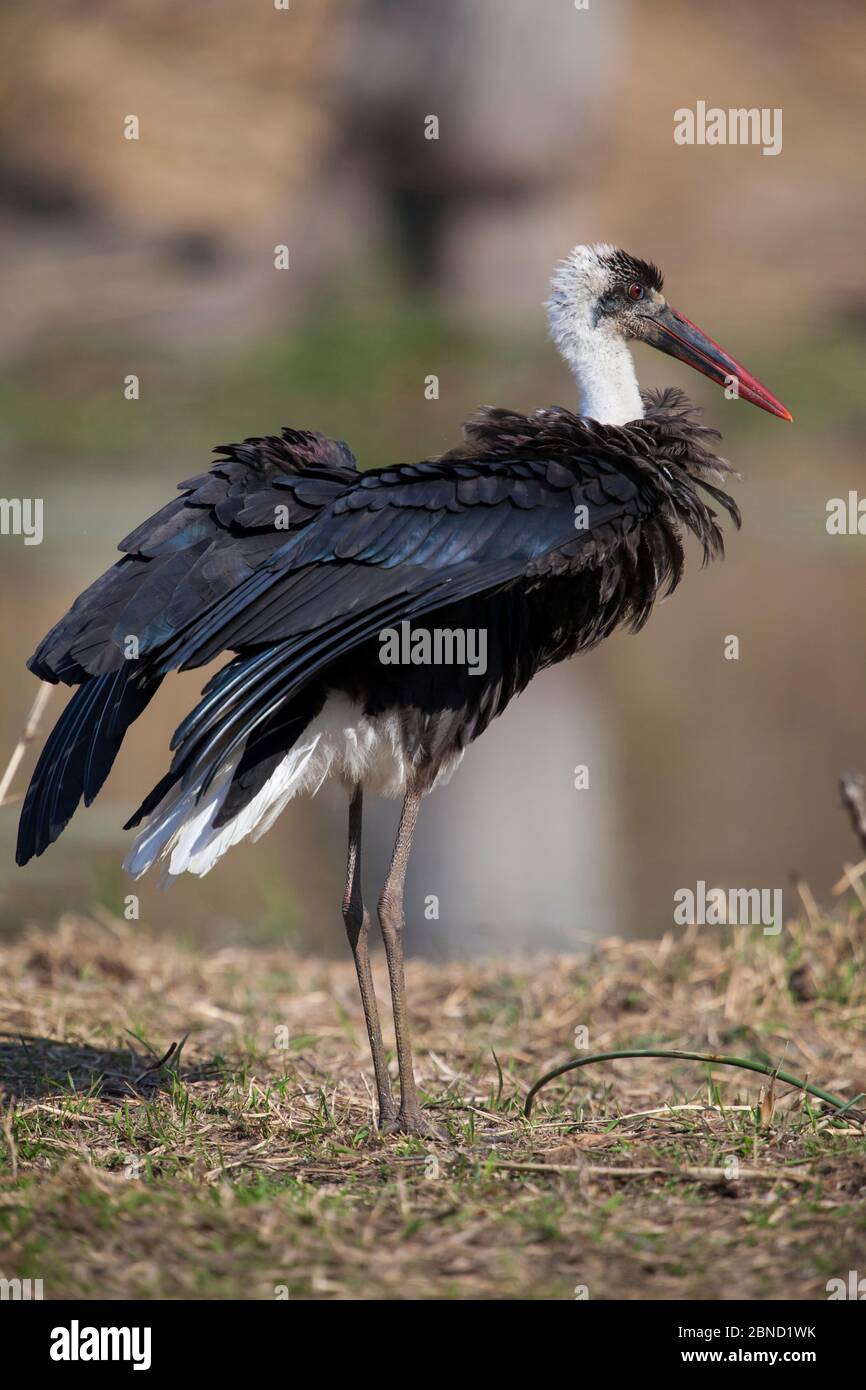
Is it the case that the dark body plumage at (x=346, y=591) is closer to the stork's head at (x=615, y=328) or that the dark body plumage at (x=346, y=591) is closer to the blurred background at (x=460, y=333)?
the stork's head at (x=615, y=328)

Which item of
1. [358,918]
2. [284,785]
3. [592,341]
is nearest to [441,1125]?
[358,918]

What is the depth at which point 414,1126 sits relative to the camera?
3.98 metres

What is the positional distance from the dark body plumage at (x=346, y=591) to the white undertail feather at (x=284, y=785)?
30 mm

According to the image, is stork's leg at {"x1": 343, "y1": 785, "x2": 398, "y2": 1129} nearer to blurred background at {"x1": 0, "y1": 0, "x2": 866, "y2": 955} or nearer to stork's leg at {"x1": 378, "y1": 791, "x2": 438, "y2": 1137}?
stork's leg at {"x1": 378, "y1": 791, "x2": 438, "y2": 1137}

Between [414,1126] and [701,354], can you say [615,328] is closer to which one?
[701,354]

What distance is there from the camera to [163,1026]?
5.07 m

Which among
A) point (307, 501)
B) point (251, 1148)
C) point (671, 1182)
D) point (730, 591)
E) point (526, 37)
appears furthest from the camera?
point (526, 37)

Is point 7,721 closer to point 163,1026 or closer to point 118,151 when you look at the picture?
point 163,1026

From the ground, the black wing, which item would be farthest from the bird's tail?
the ground

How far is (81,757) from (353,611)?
28.8 inches

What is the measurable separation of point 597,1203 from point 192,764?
4.24 ft

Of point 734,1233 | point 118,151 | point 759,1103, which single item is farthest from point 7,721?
point 118,151

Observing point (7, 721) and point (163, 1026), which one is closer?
point (163, 1026)

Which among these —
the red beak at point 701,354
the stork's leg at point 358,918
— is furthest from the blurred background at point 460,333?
the red beak at point 701,354
